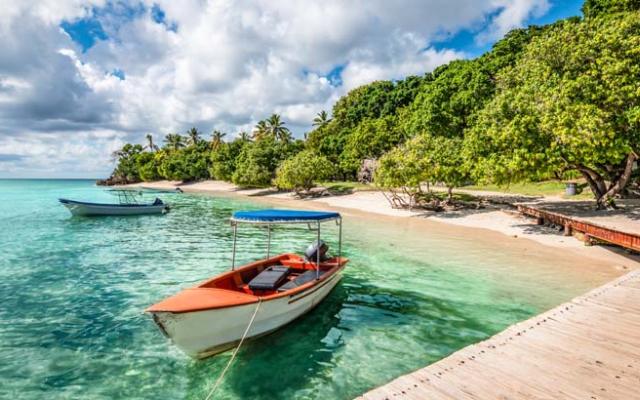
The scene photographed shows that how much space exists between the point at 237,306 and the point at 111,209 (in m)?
36.3

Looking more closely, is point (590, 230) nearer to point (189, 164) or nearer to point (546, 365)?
point (546, 365)

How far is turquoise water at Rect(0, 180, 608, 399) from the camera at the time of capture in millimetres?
7676

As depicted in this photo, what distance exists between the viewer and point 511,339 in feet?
23.8

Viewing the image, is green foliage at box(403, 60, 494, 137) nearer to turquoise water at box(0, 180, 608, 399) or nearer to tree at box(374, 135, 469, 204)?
tree at box(374, 135, 469, 204)

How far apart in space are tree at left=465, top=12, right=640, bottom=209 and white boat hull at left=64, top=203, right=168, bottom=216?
3301 cm

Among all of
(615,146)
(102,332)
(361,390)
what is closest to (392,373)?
(361,390)

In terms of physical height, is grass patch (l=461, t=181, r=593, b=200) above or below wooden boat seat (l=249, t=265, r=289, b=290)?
above

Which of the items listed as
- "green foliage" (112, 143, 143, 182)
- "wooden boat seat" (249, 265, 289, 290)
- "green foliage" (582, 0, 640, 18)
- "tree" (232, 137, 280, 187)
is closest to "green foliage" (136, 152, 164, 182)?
"green foliage" (112, 143, 143, 182)

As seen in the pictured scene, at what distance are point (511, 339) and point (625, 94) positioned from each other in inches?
734

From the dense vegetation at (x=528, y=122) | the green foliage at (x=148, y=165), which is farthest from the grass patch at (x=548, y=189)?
the green foliage at (x=148, y=165)

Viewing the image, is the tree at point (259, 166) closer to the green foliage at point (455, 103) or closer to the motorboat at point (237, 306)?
the green foliage at point (455, 103)

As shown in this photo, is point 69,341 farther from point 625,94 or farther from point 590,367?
point 625,94

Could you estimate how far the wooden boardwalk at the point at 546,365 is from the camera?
537cm

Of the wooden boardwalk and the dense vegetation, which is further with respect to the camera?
the dense vegetation
